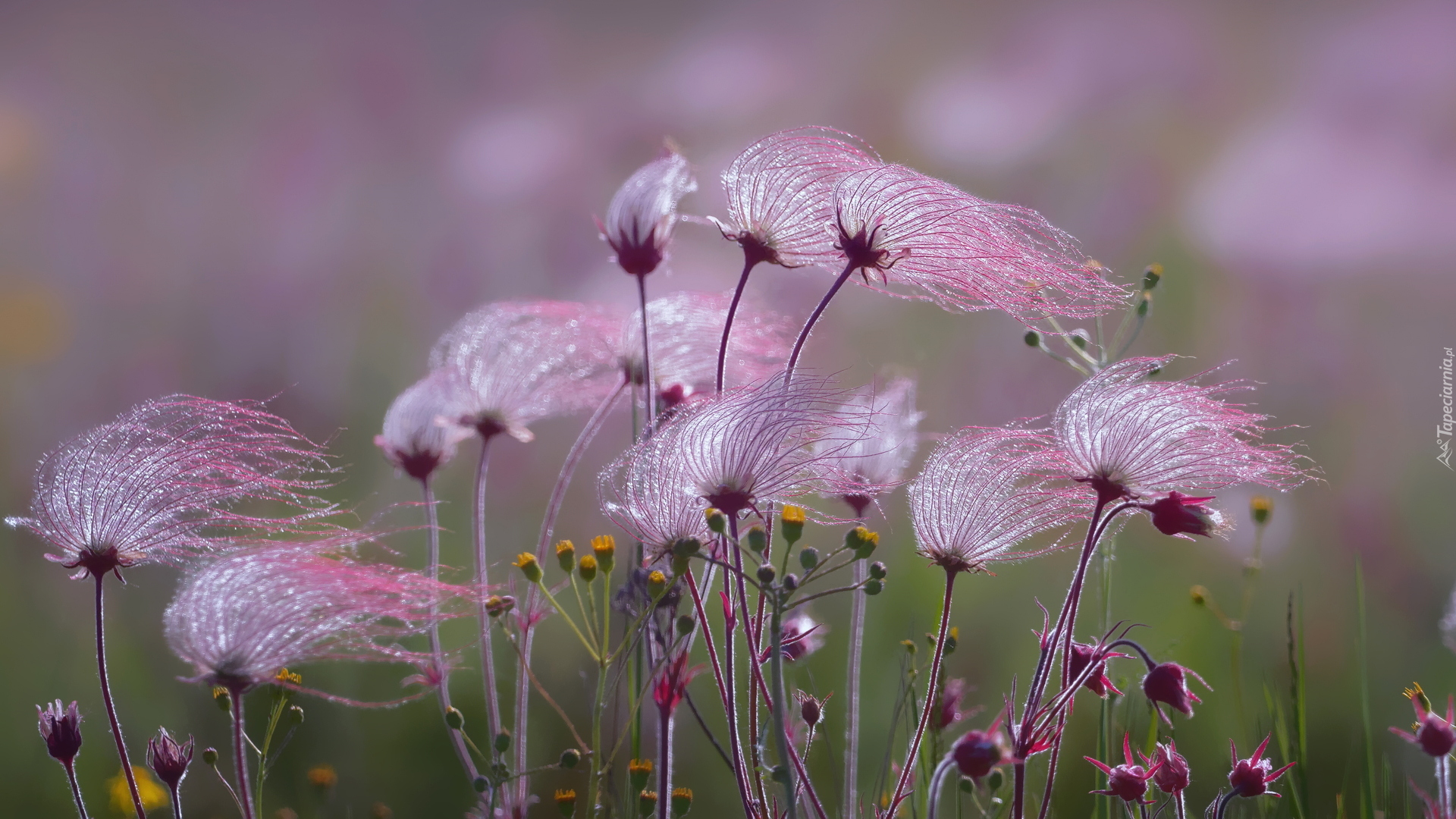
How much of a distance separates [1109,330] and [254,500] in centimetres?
132

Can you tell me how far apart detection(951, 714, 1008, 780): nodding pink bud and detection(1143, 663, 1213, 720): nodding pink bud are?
0.45ft

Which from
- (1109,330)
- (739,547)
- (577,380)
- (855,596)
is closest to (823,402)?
(739,547)

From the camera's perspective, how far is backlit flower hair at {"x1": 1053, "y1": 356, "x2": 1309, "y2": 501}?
1.89 ft

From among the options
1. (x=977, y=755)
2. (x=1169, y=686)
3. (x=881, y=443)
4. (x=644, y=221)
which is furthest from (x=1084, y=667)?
(x=644, y=221)

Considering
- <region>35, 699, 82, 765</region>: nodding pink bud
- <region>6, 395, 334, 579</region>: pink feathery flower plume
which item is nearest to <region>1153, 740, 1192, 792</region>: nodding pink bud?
<region>6, 395, 334, 579</region>: pink feathery flower plume

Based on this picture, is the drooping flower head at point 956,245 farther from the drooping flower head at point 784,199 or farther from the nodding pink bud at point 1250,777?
the nodding pink bud at point 1250,777

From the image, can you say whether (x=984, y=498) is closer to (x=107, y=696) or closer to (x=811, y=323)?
(x=811, y=323)

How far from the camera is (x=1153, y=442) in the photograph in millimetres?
585

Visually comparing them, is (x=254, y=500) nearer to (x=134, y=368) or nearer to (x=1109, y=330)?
(x=134, y=368)

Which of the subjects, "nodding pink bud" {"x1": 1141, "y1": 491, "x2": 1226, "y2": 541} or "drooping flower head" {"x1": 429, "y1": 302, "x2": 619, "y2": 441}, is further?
"drooping flower head" {"x1": 429, "y1": 302, "x2": 619, "y2": 441}

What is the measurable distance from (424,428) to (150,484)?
24 centimetres

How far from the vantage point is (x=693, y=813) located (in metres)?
1.06

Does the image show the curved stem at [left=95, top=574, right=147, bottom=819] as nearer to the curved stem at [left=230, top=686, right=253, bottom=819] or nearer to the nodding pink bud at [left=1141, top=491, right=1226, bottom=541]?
the curved stem at [left=230, top=686, right=253, bottom=819]

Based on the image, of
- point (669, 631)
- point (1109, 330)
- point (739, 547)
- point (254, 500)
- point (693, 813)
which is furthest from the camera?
point (1109, 330)
